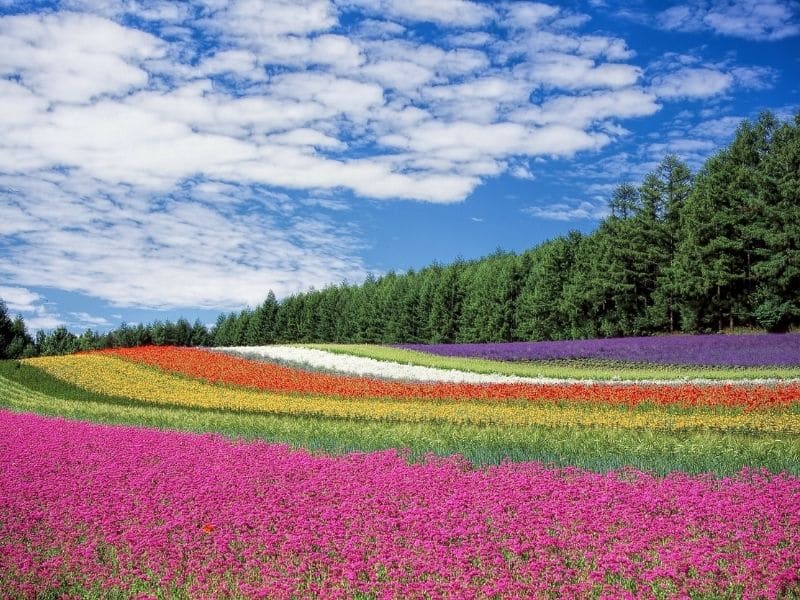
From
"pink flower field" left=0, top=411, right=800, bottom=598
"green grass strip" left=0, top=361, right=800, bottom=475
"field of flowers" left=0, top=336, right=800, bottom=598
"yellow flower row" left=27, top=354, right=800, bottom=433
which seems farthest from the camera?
"yellow flower row" left=27, top=354, right=800, bottom=433

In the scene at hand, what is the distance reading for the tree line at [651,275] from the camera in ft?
144

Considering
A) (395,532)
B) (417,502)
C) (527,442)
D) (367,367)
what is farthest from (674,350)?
(395,532)

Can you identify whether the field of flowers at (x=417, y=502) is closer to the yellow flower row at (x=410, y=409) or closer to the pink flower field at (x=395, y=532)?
the pink flower field at (x=395, y=532)

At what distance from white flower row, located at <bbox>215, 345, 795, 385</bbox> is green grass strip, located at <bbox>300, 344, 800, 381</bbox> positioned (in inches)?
34.9

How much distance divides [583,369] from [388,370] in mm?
9171

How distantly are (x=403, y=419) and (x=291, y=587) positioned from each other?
10.5 meters

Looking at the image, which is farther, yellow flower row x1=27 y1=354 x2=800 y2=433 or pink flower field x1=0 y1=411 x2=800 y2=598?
yellow flower row x1=27 y1=354 x2=800 y2=433

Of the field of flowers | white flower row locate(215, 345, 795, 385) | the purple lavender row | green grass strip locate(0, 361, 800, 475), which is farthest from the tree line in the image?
green grass strip locate(0, 361, 800, 475)

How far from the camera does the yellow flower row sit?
13.7 meters

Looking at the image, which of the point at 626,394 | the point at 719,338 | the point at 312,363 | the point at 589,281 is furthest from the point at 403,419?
the point at 589,281

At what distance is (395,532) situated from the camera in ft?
22.5

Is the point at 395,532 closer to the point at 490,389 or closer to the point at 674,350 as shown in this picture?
the point at 490,389

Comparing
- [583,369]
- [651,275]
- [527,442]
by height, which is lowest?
[527,442]

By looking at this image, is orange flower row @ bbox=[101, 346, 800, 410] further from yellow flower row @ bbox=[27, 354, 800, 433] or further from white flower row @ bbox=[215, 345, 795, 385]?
white flower row @ bbox=[215, 345, 795, 385]
